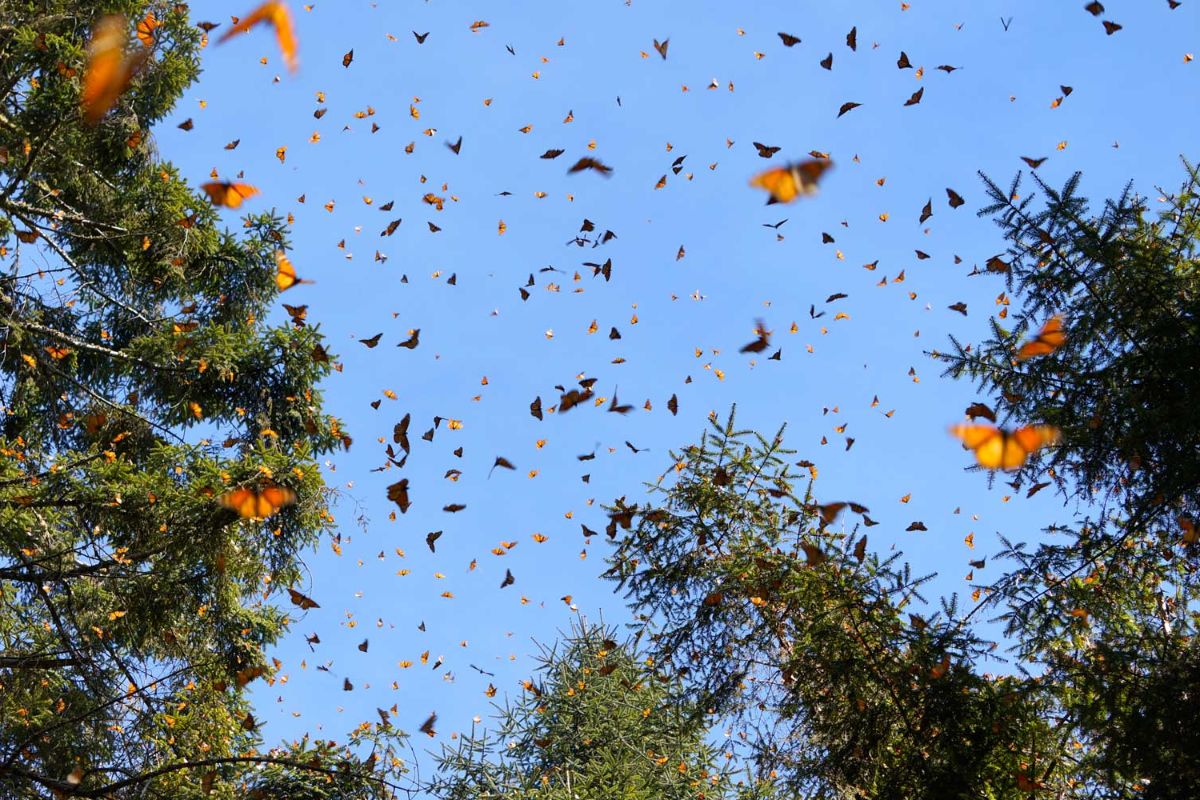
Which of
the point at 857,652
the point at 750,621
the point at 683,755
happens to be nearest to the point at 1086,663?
the point at 857,652

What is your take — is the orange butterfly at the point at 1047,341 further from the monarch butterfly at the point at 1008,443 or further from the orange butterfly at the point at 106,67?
the orange butterfly at the point at 106,67

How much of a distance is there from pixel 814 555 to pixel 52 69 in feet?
28.4

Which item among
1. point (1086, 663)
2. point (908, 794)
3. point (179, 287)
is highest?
point (179, 287)

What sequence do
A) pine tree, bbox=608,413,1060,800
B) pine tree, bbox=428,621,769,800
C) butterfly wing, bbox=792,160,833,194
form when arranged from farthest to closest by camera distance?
pine tree, bbox=428,621,769,800 < pine tree, bbox=608,413,1060,800 < butterfly wing, bbox=792,160,833,194

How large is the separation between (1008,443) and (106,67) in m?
9.02

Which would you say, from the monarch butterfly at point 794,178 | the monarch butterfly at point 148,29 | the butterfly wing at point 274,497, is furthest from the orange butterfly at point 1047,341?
the monarch butterfly at point 148,29

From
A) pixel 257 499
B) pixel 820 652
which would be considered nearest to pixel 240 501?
pixel 257 499

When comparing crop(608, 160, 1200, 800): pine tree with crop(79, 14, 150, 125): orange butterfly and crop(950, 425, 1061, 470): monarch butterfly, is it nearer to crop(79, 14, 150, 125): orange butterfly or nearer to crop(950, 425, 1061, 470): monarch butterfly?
crop(950, 425, 1061, 470): monarch butterfly

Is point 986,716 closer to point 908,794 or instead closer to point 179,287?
point 908,794

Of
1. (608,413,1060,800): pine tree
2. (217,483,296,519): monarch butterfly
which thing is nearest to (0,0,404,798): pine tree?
(217,483,296,519): monarch butterfly

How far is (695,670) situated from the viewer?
8656 millimetres

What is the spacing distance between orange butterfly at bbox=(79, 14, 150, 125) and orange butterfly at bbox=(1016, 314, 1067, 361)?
866 cm

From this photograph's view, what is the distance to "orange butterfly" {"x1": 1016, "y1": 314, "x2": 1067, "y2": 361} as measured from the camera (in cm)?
733

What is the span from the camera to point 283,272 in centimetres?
1188
